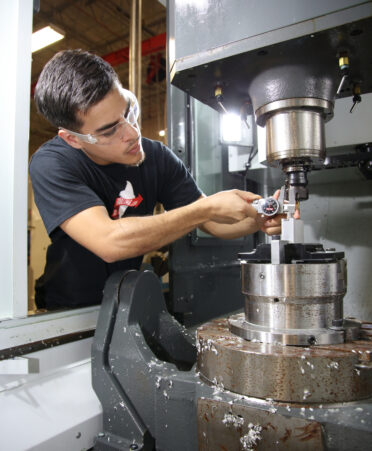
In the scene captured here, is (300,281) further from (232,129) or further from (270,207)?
(232,129)

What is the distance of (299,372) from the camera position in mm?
542

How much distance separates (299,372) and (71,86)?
0.89 m

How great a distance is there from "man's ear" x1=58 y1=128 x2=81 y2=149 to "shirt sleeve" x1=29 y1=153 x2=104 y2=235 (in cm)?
7

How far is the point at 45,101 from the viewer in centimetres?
102

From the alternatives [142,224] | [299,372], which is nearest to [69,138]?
[142,224]

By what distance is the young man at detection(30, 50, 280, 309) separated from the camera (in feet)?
2.93

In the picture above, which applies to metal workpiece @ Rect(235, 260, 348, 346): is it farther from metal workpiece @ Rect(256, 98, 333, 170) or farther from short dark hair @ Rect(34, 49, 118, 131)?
short dark hair @ Rect(34, 49, 118, 131)

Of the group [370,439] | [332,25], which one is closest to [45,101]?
[332,25]

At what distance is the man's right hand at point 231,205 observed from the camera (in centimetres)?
87

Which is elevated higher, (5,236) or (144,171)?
(144,171)

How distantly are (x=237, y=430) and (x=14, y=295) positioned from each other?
558 mm

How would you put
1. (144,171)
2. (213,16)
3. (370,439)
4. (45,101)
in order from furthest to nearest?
(144,171)
(45,101)
(213,16)
(370,439)

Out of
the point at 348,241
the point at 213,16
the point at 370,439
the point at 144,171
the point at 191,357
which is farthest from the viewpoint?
the point at 348,241

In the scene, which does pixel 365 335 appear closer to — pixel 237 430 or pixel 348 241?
pixel 237 430
